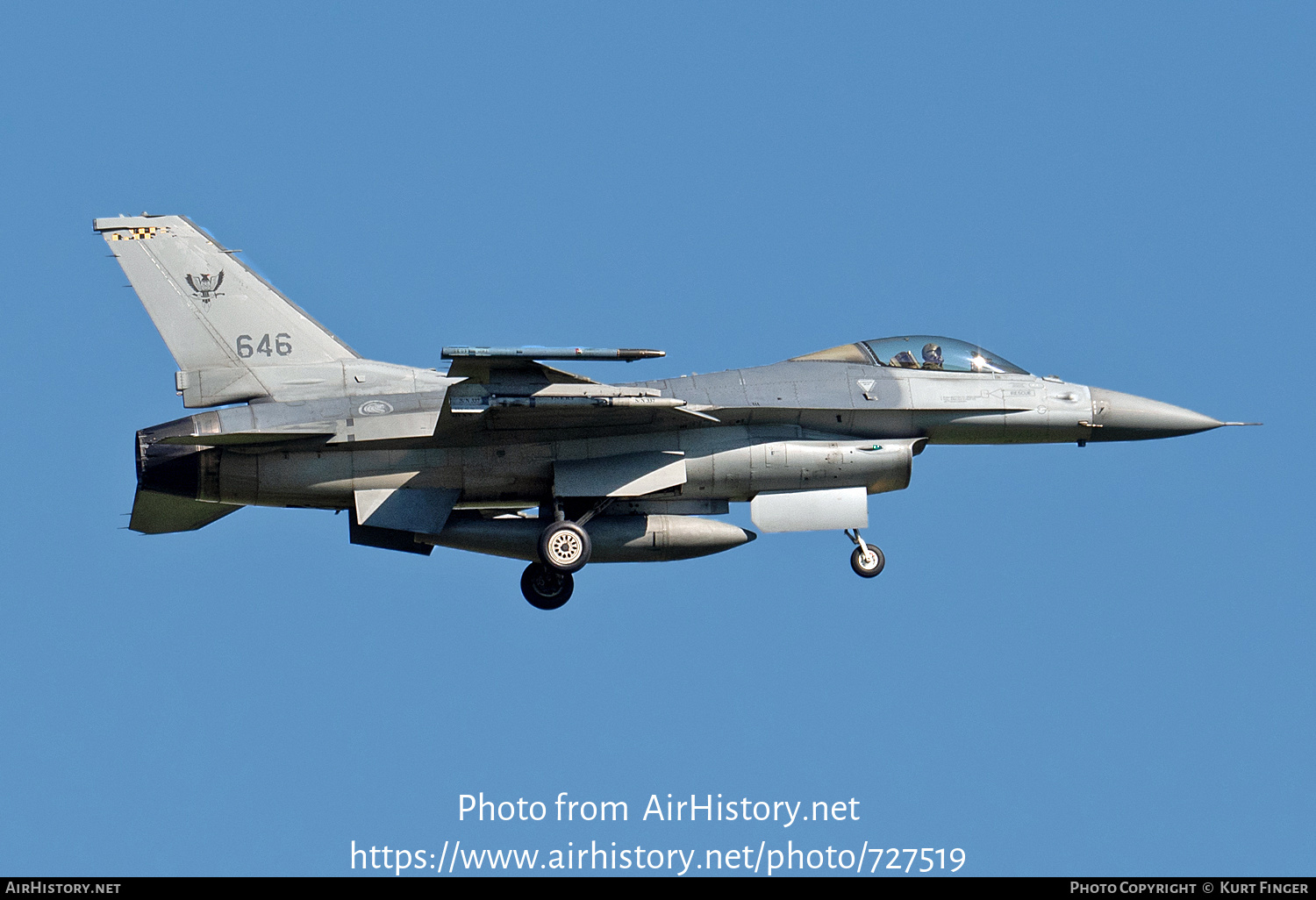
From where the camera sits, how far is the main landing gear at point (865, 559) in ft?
72.6

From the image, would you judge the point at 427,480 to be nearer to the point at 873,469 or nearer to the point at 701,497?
the point at 701,497

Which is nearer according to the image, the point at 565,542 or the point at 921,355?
the point at 565,542

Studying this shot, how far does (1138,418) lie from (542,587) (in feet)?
25.2

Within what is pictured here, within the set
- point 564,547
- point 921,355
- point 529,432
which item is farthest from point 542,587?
point 921,355

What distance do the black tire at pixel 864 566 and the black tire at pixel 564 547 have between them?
10.6 feet

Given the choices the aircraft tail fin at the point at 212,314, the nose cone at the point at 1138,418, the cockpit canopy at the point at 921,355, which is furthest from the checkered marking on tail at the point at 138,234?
the nose cone at the point at 1138,418

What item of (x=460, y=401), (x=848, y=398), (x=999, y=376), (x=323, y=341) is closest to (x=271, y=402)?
(x=323, y=341)

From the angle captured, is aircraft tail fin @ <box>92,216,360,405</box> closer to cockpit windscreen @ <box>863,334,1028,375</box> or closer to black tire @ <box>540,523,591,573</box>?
black tire @ <box>540,523,591,573</box>

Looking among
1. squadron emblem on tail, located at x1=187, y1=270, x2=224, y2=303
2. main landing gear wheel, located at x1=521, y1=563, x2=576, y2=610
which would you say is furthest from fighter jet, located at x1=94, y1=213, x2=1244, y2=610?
main landing gear wheel, located at x1=521, y1=563, x2=576, y2=610

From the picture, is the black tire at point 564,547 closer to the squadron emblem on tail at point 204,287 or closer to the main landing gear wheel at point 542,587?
the main landing gear wheel at point 542,587

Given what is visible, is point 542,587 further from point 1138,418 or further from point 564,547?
point 1138,418

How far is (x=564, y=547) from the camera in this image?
21.5 meters

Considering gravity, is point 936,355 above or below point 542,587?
above
